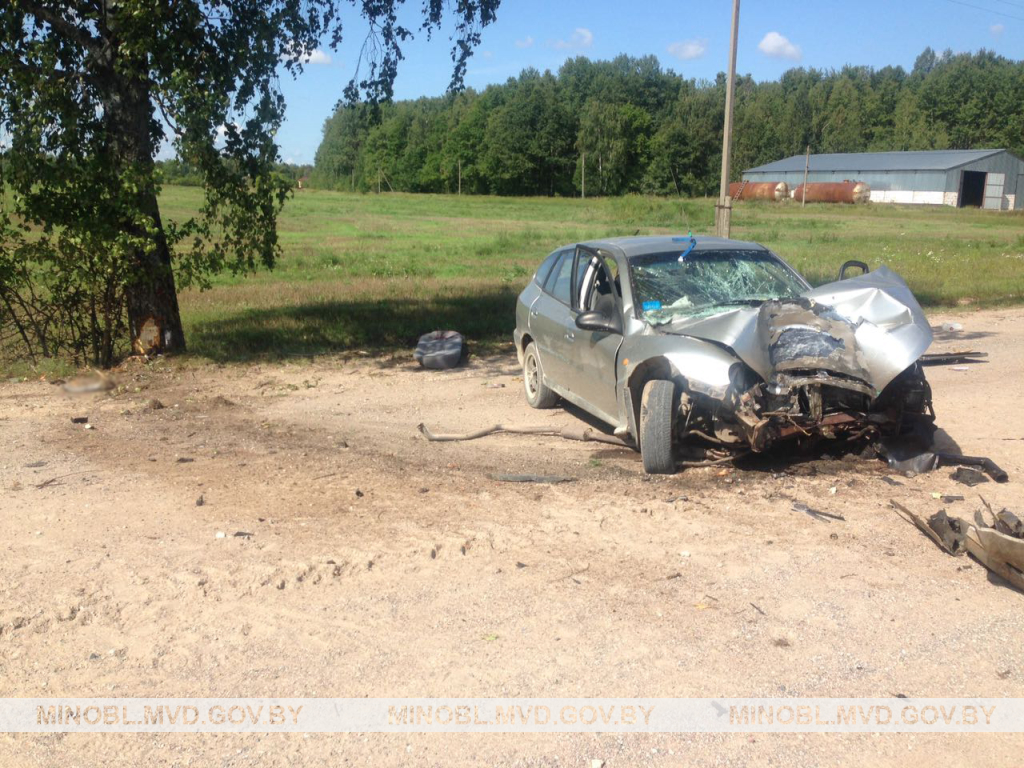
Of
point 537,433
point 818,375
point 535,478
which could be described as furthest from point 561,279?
point 818,375

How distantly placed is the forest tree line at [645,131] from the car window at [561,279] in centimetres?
8773

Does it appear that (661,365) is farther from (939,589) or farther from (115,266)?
(115,266)

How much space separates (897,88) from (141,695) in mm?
129362

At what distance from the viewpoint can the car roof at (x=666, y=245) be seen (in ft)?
24.7

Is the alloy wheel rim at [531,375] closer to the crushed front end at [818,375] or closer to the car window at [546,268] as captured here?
the car window at [546,268]

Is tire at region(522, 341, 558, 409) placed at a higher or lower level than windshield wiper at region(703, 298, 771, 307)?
lower

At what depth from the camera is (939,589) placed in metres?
4.63

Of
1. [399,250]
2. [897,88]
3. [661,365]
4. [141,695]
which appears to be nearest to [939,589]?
[661,365]

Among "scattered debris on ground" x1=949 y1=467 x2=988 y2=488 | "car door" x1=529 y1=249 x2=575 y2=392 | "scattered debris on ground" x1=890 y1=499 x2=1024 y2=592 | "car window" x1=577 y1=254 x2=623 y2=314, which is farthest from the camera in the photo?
"car door" x1=529 y1=249 x2=575 y2=392

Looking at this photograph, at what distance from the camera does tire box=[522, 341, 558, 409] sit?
8.65 m

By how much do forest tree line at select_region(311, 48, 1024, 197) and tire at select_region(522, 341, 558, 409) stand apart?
87.6m

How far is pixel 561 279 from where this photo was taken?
27.5 feet

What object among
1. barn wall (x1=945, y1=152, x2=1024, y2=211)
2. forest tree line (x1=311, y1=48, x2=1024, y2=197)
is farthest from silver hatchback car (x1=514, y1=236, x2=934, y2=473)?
forest tree line (x1=311, y1=48, x2=1024, y2=197)

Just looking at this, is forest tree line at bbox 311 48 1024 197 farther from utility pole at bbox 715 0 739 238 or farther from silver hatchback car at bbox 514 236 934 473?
silver hatchback car at bbox 514 236 934 473
